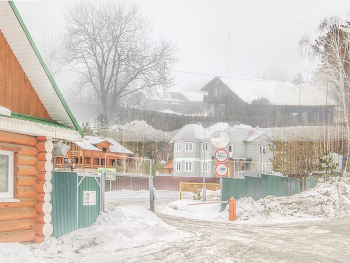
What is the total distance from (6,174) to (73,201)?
2.32m

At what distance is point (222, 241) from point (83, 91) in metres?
27.3

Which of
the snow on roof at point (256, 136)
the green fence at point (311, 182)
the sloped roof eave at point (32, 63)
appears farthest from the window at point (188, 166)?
the sloped roof eave at point (32, 63)

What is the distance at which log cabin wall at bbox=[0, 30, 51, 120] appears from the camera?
786cm

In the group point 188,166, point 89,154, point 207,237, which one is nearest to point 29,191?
point 207,237

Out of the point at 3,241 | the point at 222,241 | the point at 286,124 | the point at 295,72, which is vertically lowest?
the point at 222,241

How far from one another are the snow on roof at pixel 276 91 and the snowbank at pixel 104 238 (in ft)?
76.0

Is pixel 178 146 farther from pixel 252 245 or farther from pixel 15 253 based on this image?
pixel 15 253

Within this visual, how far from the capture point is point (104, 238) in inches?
360

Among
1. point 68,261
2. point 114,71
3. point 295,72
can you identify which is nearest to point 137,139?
point 114,71

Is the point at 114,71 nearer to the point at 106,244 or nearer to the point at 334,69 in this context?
the point at 334,69

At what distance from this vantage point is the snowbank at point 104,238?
734cm

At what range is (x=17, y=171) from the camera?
8.16 meters

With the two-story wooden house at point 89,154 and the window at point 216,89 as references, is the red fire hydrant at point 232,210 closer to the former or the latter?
the two-story wooden house at point 89,154

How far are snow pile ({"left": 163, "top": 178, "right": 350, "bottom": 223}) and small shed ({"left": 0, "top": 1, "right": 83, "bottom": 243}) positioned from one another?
356 inches
